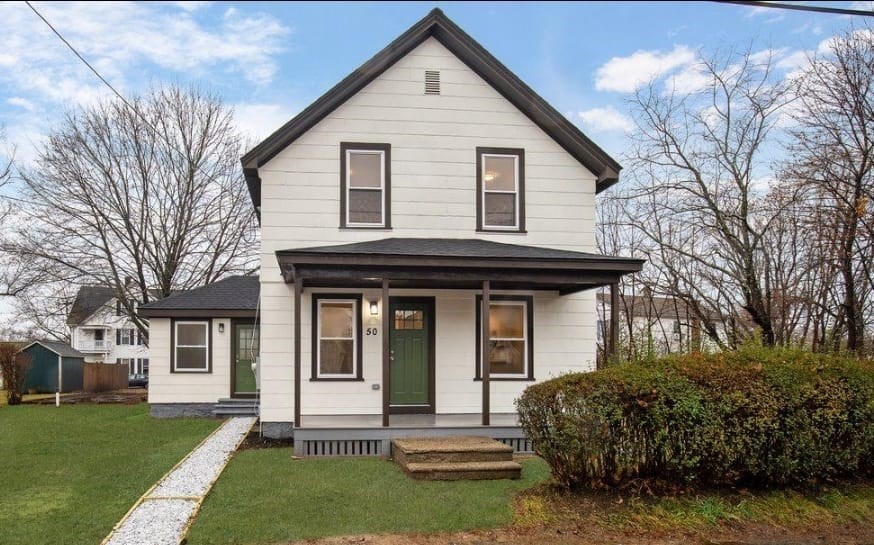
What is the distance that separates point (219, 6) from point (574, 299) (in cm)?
871

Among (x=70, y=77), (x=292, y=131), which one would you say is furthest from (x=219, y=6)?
(x=70, y=77)

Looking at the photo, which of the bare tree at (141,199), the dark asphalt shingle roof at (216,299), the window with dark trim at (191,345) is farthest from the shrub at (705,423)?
the bare tree at (141,199)

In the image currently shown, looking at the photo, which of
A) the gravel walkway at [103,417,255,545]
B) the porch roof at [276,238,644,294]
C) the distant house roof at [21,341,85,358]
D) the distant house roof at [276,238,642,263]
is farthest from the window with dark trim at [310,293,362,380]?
the distant house roof at [21,341,85,358]

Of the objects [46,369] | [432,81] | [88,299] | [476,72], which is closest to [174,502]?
[432,81]

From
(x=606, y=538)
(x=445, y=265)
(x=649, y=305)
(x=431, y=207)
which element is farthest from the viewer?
(x=649, y=305)

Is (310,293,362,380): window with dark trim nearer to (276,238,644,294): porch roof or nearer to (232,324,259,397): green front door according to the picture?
(276,238,644,294): porch roof

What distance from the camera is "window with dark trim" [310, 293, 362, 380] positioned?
448 inches

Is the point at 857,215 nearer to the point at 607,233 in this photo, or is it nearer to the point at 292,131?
the point at 292,131

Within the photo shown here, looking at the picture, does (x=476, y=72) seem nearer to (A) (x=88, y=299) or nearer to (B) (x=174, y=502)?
(B) (x=174, y=502)

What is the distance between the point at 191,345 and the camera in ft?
55.5

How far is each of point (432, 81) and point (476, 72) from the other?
0.82m

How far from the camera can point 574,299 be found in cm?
1208

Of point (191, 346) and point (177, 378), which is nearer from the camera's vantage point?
point (177, 378)

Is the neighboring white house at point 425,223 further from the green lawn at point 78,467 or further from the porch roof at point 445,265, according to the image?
the green lawn at point 78,467
